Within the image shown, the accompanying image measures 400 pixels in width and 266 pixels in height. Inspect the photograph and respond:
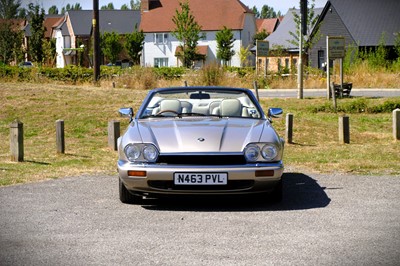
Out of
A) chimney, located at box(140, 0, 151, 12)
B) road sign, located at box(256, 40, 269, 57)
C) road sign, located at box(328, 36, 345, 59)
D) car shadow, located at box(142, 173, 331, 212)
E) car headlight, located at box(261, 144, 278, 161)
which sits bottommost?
car shadow, located at box(142, 173, 331, 212)

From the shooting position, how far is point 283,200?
9406 mm

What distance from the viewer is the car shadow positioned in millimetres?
8836

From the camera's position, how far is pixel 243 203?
9203 millimetres

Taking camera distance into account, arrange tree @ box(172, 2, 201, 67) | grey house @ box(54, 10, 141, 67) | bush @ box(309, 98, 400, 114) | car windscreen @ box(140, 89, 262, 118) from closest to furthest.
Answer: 1. car windscreen @ box(140, 89, 262, 118)
2. bush @ box(309, 98, 400, 114)
3. tree @ box(172, 2, 201, 67)
4. grey house @ box(54, 10, 141, 67)

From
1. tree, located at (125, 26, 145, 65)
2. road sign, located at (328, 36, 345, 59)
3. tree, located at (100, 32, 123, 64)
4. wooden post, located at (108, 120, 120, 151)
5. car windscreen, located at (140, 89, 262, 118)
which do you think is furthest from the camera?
tree, located at (100, 32, 123, 64)

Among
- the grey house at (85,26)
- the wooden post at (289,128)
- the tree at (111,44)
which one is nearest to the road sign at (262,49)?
the wooden post at (289,128)

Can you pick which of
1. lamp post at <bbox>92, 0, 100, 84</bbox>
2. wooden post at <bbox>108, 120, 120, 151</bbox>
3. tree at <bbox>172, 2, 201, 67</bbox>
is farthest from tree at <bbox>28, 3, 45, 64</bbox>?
wooden post at <bbox>108, 120, 120, 151</bbox>

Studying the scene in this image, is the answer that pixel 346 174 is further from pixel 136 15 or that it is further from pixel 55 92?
pixel 136 15

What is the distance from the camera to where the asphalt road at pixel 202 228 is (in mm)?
6328

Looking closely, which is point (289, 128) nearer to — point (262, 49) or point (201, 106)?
point (201, 106)

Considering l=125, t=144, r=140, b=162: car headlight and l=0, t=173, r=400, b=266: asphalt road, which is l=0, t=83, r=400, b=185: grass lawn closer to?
l=0, t=173, r=400, b=266: asphalt road

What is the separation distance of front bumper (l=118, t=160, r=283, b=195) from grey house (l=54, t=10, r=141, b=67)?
91.8 metres

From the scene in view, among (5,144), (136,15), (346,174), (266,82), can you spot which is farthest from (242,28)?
(346,174)

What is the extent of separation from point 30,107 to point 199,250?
1828 cm
